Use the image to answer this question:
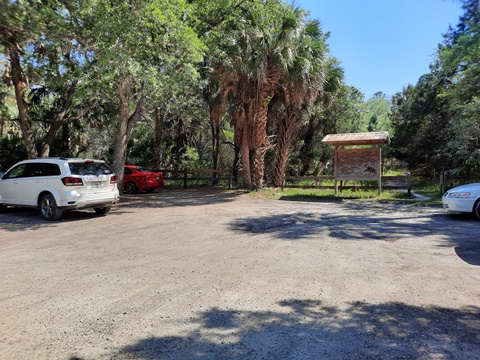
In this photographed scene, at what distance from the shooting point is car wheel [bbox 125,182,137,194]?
18.7m

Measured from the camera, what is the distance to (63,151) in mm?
24500

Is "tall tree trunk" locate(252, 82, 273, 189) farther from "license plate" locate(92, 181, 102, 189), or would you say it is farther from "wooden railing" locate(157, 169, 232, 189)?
"license plate" locate(92, 181, 102, 189)

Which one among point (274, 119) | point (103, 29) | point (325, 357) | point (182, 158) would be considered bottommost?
point (325, 357)

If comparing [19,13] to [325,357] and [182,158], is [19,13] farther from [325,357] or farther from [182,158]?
[182,158]

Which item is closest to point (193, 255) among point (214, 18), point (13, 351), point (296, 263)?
point (296, 263)

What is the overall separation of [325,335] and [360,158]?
13.7 m

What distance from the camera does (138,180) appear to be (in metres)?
18.6

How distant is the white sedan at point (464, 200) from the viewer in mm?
10117

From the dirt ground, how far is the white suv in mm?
1109

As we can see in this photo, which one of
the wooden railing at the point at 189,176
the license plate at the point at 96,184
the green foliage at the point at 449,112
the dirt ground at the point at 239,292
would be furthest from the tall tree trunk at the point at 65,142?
the green foliage at the point at 449,112

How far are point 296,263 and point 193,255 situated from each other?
6.24 feet

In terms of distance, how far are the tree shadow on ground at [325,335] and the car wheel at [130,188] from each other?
1569 cm

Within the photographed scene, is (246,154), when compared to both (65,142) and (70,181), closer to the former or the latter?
(70,181)

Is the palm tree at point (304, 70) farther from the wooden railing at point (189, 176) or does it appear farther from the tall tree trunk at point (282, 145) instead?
the wooden railing at point (189, 176)
